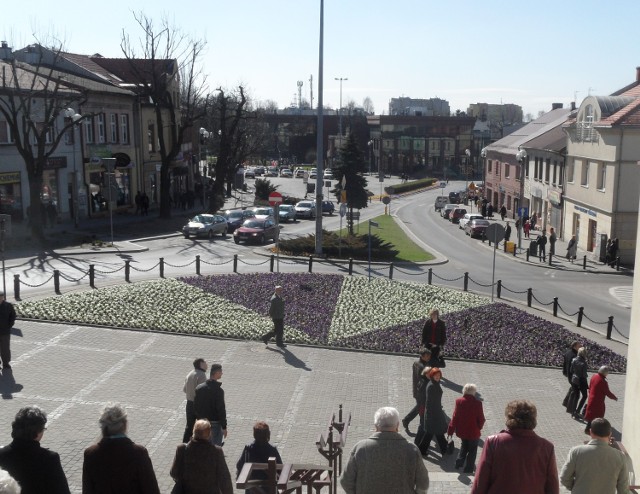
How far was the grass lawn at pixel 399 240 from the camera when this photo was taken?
117 feet

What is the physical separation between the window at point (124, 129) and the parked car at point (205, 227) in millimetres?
12096

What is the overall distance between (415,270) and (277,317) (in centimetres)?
1487

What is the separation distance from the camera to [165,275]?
26.8m

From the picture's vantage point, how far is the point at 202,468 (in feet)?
22.7

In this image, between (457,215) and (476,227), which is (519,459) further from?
(457,215)

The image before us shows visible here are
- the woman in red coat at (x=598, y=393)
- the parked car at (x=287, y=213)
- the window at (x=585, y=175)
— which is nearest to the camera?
the woman in red coat at (x=598, y=393)

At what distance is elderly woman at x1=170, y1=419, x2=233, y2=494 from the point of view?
6.91m

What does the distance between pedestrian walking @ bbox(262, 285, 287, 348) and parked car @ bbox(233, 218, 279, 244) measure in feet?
68.4

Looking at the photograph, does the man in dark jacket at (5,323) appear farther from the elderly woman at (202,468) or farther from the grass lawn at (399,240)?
the grass lawn at (399,240)

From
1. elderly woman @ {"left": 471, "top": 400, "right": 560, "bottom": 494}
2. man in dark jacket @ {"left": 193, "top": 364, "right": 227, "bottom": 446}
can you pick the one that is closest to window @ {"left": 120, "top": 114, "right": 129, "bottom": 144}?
man in dark jacket @ {"left": 193, "top": 364, "right": 227, "bottom": 446}

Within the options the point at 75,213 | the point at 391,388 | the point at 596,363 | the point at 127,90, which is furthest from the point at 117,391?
the point at 127,90

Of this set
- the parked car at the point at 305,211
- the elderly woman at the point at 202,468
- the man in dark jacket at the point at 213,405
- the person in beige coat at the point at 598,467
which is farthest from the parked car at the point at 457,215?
the elderly woman at the point at 202,468

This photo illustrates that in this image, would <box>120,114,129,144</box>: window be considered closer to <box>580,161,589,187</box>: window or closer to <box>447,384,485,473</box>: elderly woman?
<box>580,161,589,187</box>: window

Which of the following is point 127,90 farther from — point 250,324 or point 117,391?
point 117,391
